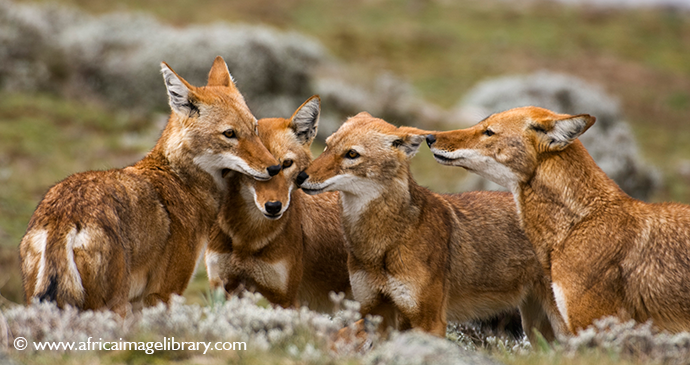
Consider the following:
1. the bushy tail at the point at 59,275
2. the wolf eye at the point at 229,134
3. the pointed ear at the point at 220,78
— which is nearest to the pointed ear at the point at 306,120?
the wolf eye at the point at 229,134

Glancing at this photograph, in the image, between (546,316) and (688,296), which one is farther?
(546,316)

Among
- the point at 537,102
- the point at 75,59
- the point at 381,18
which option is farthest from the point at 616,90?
the point at 75,59

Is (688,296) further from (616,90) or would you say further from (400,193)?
(616,90)

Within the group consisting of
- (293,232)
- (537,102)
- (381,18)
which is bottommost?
(293,232)

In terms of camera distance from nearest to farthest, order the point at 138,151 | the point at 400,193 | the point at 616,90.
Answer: the point at 400,193
the point at 138,151
the point at 616,90

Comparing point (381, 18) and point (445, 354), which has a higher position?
point (381, 18)

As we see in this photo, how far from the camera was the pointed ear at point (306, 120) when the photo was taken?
6293mm

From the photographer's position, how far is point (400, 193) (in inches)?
229

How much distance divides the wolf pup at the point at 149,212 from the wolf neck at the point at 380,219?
2.92 feet

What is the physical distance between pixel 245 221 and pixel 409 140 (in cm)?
173

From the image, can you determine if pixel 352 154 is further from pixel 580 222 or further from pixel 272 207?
pixel 580 222

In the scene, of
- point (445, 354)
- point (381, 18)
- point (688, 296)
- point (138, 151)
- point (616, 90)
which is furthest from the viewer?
point (381, 18)

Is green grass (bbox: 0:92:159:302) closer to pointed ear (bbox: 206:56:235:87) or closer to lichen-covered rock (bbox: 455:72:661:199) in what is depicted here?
pointed ear (bbox: 206:56:235:87)

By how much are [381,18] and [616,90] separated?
1666cm
